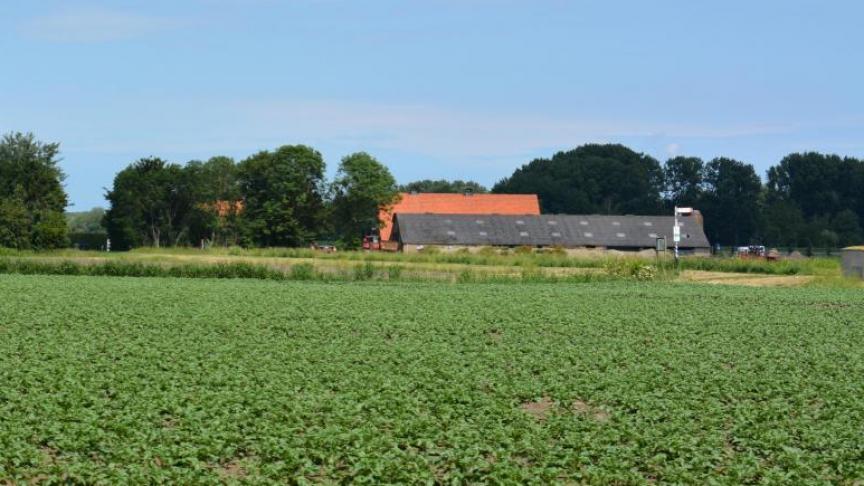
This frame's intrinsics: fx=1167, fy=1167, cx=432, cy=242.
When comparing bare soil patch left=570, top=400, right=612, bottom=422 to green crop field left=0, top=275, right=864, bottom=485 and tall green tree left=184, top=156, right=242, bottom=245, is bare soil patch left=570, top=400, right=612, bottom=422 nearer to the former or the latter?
green crop field left=0, top=275, right=864, bottom=485

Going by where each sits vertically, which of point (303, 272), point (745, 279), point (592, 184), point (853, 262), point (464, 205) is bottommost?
point (745, 279)

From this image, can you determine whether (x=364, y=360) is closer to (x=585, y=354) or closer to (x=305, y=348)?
(x=305, y=348)

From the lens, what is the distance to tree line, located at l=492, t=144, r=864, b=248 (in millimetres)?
137875

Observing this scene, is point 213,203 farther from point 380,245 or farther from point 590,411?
point 590,411

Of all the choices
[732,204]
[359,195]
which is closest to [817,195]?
[732,204]

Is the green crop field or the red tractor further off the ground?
the red tractor

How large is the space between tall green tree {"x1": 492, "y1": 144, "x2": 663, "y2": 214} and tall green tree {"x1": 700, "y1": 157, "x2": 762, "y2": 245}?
832cm

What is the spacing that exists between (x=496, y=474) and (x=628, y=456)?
191cm

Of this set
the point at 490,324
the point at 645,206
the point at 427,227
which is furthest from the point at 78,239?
the point at 490,324

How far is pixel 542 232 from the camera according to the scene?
97.8 meters

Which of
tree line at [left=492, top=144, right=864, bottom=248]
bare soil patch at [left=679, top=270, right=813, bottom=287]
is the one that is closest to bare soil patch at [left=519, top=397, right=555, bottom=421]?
bare soil patch at [left=679, top=270, right=813, bottom=287]

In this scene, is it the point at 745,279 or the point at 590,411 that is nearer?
the point at 590,411

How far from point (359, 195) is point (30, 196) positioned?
25.9 metres

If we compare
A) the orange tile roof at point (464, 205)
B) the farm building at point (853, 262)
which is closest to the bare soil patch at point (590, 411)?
the farm building at point (853, 262)
